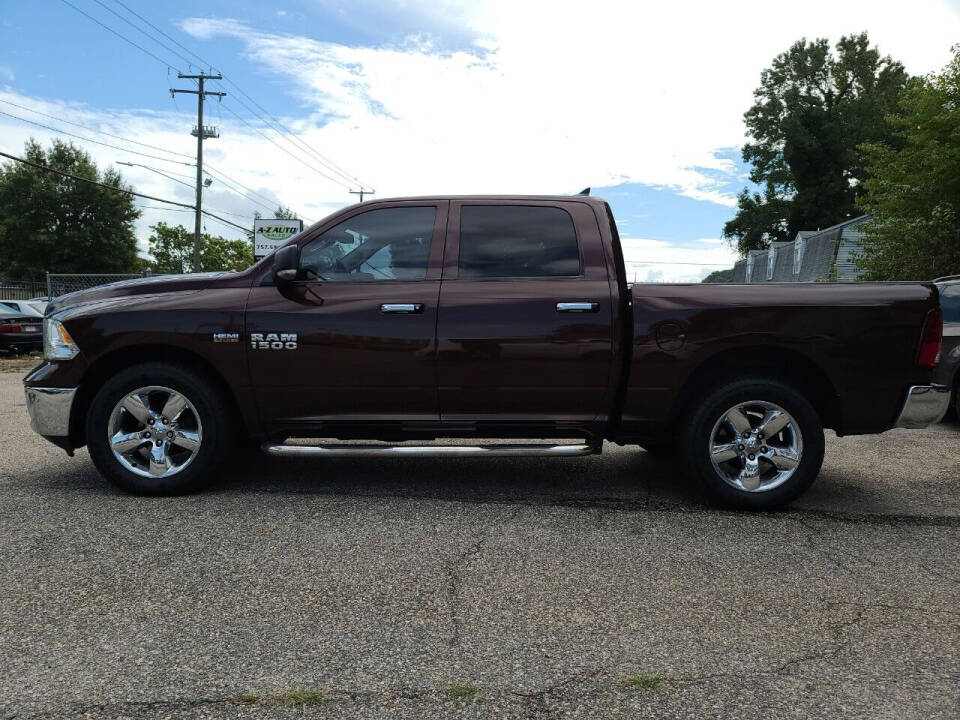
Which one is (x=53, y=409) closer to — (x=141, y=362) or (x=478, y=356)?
(x=141, y=362)

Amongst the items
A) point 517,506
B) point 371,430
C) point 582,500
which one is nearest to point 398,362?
point 371,430

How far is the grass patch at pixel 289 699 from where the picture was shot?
2.43m

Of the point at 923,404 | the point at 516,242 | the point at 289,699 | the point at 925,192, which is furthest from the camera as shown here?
the point at 925,192

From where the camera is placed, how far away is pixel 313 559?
12.3 feet

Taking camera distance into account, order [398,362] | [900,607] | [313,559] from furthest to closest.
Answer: [398,362]
[313,559]
[900,607]

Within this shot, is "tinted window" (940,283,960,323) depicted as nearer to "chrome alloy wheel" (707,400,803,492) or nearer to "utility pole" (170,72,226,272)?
"chrome alloy wheel" (707,400,803,492)

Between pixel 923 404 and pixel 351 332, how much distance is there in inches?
135

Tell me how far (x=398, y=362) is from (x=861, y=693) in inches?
117

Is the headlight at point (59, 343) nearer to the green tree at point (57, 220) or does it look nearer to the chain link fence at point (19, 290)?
the chain link fence at point (19, 290)

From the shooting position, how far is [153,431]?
15.7ft

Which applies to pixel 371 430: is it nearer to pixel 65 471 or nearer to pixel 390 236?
pixel 390 236

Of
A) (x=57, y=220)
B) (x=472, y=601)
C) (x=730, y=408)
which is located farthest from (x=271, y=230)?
(x=57, y=220)

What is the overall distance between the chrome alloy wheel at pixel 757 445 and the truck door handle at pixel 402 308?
1.90m

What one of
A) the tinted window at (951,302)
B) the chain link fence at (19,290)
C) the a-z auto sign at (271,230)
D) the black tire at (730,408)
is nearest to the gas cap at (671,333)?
the black tire at (730,408)
